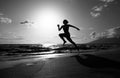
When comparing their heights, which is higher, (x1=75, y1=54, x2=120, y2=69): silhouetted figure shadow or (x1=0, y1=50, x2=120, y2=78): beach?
(x1=75, y1=54, x2=120, y2=69): silhouetted figure shadow

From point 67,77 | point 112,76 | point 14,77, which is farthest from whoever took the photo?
point 14,77

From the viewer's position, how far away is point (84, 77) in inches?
88.0

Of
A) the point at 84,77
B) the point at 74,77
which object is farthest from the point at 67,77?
the point at 84,77

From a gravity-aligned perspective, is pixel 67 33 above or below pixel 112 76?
above

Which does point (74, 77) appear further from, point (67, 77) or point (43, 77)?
point (43, 77)

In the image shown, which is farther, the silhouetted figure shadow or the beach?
the silhouetted figure shadow

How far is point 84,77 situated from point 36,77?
1.09 m

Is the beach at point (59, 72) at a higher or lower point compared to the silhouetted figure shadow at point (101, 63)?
lower

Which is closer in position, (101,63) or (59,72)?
(59,72)

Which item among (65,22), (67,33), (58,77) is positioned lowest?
(58,77)

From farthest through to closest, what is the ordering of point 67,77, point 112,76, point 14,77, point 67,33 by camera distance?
point 67,33, point 14,77, point 67,77, point 112,76

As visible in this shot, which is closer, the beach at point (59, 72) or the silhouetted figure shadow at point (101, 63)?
the beach at point (59, 72)

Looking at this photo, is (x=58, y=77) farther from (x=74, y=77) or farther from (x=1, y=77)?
(x=1, y=77)

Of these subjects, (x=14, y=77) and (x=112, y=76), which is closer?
(x=112, y=76)
